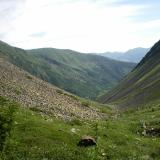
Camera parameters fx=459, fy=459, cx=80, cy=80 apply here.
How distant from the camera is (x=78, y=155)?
123 ft

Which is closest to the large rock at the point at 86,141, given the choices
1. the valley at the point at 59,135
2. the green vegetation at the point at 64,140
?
the valley at the point at 59,135

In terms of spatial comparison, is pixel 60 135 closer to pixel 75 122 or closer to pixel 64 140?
pixel 64 140

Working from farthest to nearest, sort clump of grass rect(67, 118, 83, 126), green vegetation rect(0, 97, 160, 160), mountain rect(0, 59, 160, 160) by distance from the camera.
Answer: clump of grass rect(67, 118, 83, 126)
green vegetation rect(0, 97, 160, 160)
mountain rect(0, 59, 160, 160)

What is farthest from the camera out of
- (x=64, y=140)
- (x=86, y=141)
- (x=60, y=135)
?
(x=60, y=135)

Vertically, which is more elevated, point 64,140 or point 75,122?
point 75,122

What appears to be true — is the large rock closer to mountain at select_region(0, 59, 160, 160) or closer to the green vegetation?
mountain at select_region(0, 59, 160, 160)

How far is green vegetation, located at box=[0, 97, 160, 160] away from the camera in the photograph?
36.8 meters

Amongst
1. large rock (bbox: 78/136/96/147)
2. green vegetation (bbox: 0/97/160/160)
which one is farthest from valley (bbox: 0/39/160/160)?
large rock (bbox: 78/136/96/147)

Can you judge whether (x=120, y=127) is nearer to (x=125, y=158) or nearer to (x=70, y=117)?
(x=70, y=117)

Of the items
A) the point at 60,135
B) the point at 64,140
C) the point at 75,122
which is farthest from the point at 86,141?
the point at 75,122

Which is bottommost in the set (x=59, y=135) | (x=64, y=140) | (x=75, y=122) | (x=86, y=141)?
(x=64, y=140)

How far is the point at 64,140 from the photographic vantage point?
41.6 m

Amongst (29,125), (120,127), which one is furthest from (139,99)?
(29,125)

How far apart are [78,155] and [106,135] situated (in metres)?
9.41
